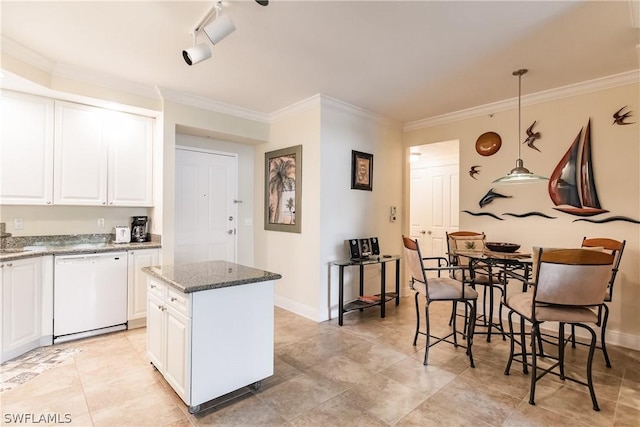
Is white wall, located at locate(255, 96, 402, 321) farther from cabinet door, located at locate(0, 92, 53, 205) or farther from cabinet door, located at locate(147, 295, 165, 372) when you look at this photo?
cabinet door, located at locate(0, 92, 53, 205)

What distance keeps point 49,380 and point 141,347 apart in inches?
27.7

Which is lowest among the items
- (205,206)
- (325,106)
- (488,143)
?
(205,206)

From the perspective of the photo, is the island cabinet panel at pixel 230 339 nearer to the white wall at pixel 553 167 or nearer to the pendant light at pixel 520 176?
the pendant light at pixel 520 176

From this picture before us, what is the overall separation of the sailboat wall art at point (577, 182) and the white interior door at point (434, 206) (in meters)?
2.10

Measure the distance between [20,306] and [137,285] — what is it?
94cm

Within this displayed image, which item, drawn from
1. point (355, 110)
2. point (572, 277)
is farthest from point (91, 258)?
point (572, 277)

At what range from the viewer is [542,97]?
11.8 feet

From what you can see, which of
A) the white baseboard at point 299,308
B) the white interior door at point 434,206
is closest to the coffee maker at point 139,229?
the white baseboard at point 299,308

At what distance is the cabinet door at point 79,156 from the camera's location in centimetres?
322

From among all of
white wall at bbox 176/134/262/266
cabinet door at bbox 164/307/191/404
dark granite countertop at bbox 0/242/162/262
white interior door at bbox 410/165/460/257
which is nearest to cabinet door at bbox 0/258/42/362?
dark granite countertop at bbox 0/242/162/262

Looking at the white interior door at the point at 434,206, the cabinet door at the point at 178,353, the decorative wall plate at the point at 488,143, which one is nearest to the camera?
the cabinet door at the point at 178,353

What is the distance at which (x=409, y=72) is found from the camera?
10.2 feet

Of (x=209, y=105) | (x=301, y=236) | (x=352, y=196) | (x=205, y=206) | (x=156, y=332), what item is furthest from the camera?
(x=205, y=206)

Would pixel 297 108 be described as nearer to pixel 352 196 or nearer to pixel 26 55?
pixel 352 196
